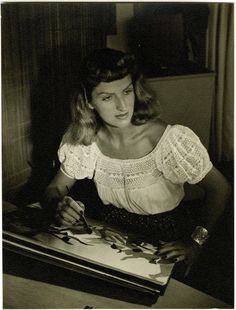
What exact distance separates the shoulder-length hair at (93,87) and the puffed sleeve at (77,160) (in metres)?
0.02

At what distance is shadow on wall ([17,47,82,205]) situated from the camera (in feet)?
2.87

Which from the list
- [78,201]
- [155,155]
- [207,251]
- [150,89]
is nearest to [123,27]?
[150,89]

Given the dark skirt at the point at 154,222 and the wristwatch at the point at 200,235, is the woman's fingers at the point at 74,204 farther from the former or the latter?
the wristwatch at the point at 200,235

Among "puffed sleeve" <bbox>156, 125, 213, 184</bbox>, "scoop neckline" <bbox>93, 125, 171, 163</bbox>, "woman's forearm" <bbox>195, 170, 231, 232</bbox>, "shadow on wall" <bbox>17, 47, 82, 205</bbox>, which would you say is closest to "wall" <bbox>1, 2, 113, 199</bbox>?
"shadow on wall" <bbox>17, 47, 82, 205</bbox>

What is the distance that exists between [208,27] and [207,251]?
489 millimetres

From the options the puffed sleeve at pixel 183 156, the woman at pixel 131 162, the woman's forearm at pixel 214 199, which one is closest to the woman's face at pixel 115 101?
the woman at pixel 131 162

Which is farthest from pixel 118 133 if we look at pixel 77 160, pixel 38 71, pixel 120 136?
pixel 38 71

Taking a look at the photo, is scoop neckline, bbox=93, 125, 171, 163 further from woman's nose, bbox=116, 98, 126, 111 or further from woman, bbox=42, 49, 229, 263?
woman's nose, bbox=116, 98, 126, 111

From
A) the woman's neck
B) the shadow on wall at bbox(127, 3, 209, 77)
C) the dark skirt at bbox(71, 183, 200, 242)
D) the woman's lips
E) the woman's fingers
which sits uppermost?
the shadow on wall at bbox(127, 3, 209, 77)

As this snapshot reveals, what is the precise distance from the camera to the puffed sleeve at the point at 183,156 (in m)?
0.85

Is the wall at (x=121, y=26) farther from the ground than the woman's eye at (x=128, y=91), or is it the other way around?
the wall at (x=121, y=26)

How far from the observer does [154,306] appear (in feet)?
2.52

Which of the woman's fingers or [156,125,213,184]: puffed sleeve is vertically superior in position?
[156,125,213,184]: puffed sleeve

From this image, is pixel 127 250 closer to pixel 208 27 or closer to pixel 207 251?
pixel 207 251
